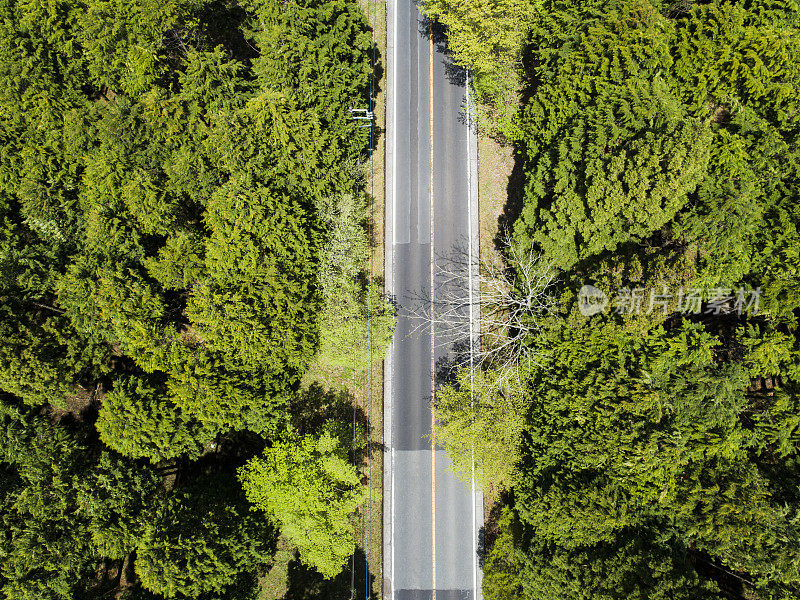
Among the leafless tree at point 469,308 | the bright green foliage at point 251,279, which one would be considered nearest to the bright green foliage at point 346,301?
the bright green foliage at point 251,279

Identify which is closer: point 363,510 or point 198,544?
point 198,544

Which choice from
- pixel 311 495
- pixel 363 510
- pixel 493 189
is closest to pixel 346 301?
pixel 311 495

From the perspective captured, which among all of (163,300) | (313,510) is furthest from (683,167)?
(163,300)

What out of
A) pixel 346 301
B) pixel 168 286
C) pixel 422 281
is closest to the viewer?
pixel 168 286

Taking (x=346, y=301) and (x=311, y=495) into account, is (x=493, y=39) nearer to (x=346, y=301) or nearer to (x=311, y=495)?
(x=346, y=301)

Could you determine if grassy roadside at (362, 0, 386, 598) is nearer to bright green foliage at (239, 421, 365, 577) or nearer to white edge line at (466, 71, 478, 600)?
bright green foliage at (239, 421, 365, 577)

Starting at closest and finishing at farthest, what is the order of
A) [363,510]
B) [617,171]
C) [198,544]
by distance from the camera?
1. [617,171]
2. [198,544]
3. [363,510]
